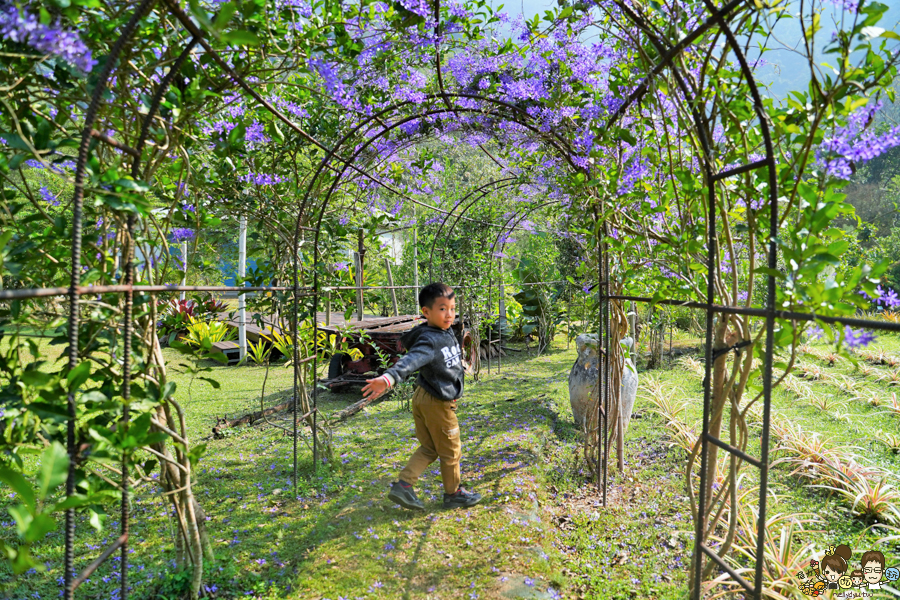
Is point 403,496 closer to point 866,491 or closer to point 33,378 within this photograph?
point 33,378

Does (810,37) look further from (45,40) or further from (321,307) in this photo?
(321,307)

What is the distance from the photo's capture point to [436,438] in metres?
3.01

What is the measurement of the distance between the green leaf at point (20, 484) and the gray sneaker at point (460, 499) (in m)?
2.55

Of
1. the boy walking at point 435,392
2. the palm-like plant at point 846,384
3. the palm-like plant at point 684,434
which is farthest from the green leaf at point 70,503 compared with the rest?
the palm-like plant at point 846,384

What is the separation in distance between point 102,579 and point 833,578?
10.4 feet

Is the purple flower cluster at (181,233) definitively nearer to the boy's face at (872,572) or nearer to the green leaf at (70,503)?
the green leaf at (70,503)

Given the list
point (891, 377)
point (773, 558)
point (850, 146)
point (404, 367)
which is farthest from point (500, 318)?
point (850, 146)

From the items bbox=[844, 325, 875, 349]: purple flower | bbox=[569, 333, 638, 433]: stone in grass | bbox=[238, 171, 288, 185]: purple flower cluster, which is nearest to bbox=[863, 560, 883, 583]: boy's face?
bbox=[844, 325, 875, 349]: purple flower

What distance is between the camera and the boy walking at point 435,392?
2.95m

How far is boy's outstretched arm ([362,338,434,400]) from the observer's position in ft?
8.52

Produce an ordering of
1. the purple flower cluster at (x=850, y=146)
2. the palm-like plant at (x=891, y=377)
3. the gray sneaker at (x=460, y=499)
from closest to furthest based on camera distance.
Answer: the purple flower cluster at (x=850, y=146), the gray sneaker at (x=460, y=499), the palm-like plant at (x=891, y=377)

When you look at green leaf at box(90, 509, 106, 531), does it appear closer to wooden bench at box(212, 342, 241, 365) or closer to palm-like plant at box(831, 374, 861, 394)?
palm-like plant at box(831, 374, 861, 394)

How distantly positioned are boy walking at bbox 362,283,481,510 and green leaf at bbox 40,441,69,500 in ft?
6.60

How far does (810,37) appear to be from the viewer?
5.30 ft
